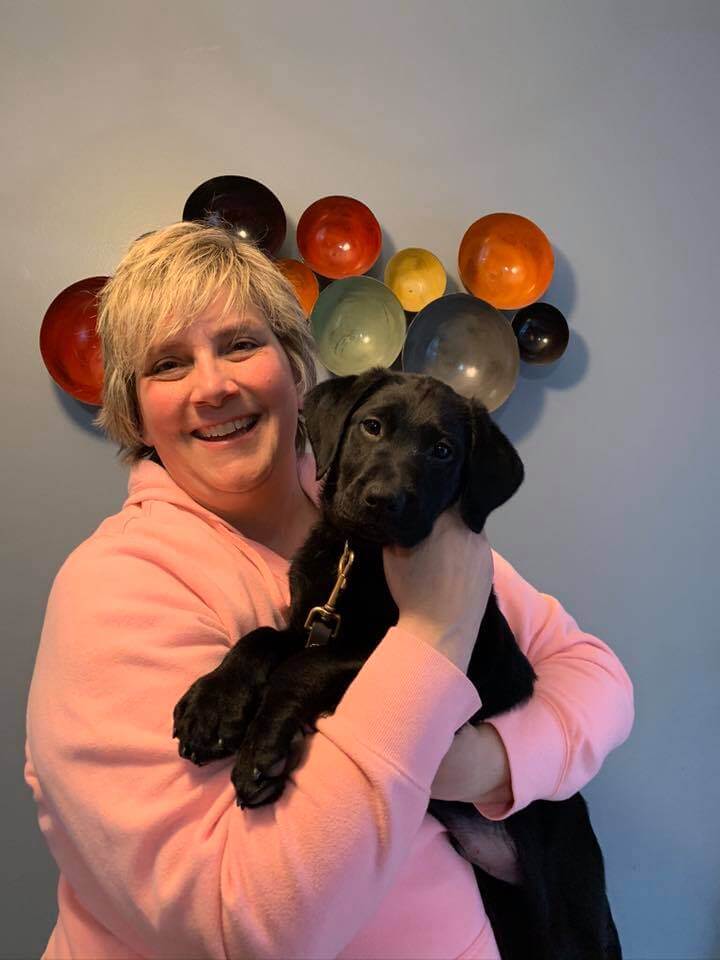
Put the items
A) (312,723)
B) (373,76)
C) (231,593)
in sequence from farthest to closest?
1. (373,76)
2. (231,593)
3. (312,723)

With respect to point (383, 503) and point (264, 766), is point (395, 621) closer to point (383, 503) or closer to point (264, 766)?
point (383, 503)

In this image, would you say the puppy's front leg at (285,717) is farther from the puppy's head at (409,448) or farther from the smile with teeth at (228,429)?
the smile with teeth at (228,429)

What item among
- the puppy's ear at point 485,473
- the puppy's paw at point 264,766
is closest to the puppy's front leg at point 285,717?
the puppy's paw at point 264,766

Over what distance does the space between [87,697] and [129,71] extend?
1.90m

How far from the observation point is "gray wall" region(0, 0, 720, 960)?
1.91 meters

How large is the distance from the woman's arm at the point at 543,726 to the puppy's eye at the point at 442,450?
1.41ft

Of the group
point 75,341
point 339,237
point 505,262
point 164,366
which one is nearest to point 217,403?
point 164,366

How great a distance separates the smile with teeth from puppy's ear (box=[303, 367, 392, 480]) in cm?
12

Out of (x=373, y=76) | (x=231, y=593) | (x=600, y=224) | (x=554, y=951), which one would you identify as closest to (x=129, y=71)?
(x=373, y=76)

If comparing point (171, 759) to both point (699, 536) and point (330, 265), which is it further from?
point (699, 536)

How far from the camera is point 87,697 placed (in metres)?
0.82

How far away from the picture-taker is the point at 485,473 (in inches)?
44.6

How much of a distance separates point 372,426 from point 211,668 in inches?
19.7

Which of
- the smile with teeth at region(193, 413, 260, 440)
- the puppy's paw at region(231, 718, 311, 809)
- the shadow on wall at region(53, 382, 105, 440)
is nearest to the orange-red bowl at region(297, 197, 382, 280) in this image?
the shadow on wall at region(53, 382, 105, 440)
